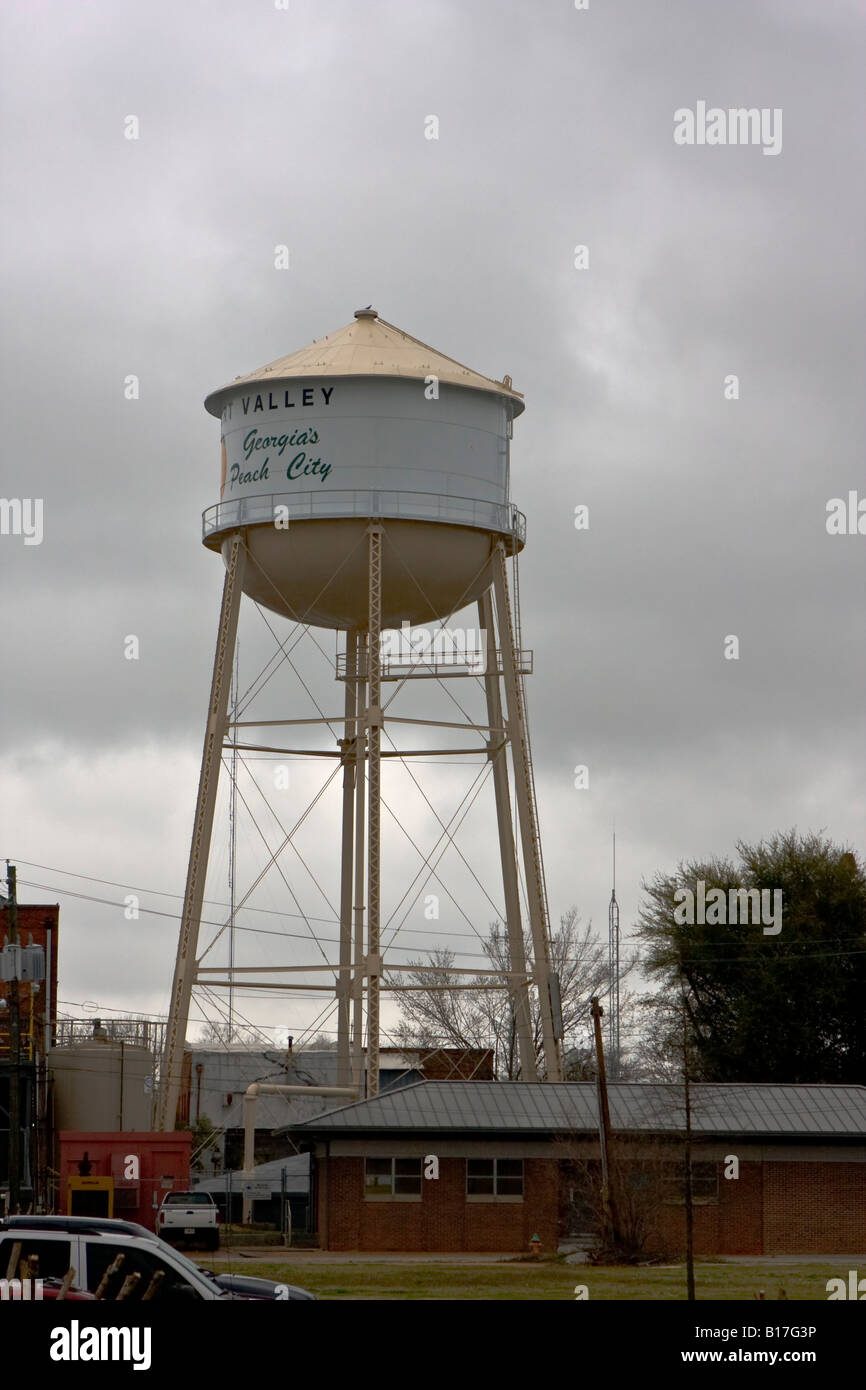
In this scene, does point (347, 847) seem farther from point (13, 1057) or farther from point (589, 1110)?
point (13, 1057)

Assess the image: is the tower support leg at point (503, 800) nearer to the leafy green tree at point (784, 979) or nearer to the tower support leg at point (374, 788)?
the tower support leg at point (374, 788)

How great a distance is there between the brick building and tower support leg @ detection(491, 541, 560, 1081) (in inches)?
100

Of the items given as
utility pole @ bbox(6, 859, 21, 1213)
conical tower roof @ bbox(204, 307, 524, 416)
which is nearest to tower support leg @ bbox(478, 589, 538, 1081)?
conical tower roof @ bbox(204, 307, 524, 416)

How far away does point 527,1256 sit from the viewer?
40.1 m

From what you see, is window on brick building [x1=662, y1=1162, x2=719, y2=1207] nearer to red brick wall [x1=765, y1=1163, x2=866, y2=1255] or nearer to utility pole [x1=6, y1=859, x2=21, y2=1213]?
red brick wall [x1=765, y1=1163, x2=866, y2=1255]

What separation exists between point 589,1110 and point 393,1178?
406cm

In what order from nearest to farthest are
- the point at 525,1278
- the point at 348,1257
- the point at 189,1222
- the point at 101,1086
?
the point at 525,1278
the point at 348,1257
the point at 189,1222
the point at 101,1086

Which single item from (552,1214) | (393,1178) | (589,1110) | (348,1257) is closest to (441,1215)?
(393,1178)

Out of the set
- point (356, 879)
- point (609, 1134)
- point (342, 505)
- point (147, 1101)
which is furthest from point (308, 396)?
point (147, 1101)

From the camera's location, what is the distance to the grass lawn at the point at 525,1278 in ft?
98.7

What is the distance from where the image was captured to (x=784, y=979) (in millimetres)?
57594

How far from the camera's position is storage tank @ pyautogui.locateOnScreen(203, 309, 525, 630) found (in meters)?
40.0
